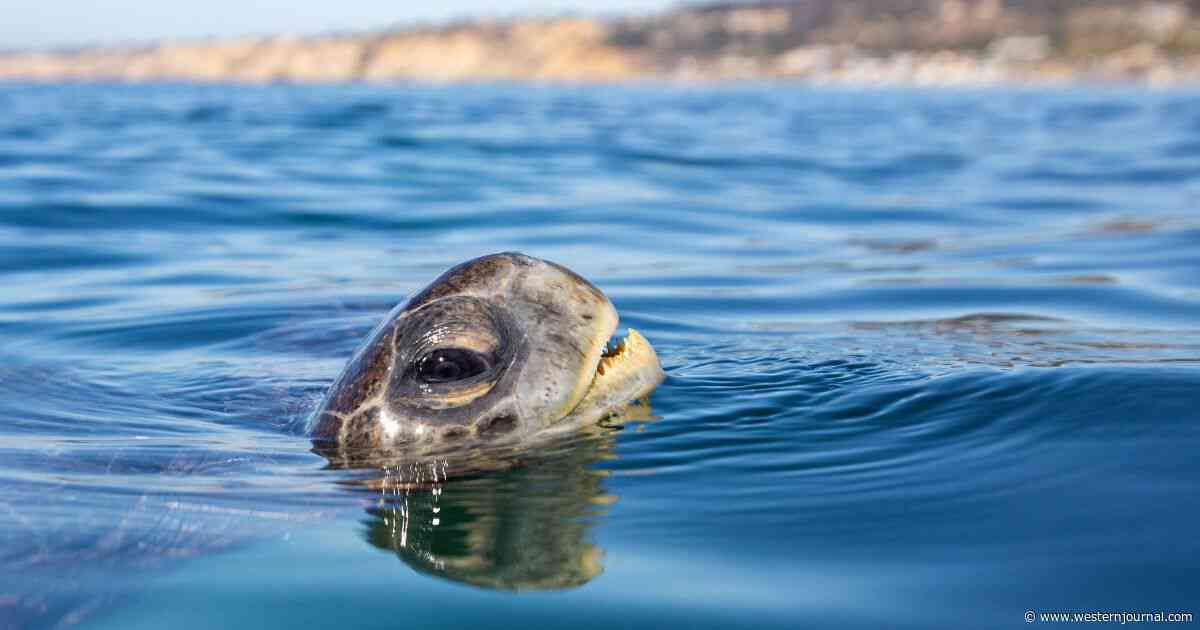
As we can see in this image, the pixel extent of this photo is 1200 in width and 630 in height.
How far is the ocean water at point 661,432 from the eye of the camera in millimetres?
3244

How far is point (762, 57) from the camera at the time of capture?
148250 mm

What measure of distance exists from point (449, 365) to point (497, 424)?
0.27m

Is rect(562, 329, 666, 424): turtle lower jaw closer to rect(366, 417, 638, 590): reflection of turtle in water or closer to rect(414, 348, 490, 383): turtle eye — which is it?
rect(366, 417, 638, 590): reflection of turtle in water

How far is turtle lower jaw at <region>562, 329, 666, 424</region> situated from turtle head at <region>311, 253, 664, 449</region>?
9 centimetres

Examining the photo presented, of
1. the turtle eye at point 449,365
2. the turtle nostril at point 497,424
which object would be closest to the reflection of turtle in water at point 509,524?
the turtle nostril at point 497,424

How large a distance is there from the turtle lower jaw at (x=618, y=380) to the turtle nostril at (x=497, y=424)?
0.22 meters

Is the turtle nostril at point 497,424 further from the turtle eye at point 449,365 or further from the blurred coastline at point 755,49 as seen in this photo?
the blurred coastline at point 755,49

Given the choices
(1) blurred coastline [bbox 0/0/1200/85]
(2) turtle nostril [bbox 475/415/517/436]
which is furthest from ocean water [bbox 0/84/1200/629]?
(1) blurred coastline [bbox 0/0/1200/85]

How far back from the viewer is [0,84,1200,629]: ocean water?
324 centimetres

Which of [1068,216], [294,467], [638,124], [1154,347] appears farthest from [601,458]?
[638,124]

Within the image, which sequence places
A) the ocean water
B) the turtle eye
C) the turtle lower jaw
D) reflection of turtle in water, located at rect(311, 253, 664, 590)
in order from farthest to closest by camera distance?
the turtle lower jaw → the turtle eye → reflection of turtle in water, located at rect(311, 253, 664, 590) → the ocean water

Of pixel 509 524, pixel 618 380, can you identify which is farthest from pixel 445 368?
pixel 509 524

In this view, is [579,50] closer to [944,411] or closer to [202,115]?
[202,115]

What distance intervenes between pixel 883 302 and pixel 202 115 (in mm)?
30268
